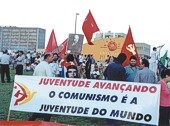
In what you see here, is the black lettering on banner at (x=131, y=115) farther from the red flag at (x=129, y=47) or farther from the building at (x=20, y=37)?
the building at (x=20, y=37)

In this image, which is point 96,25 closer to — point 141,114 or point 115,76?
point 115,76

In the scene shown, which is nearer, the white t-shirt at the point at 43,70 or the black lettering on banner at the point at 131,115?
the black lettering on banner at the point at 131,115

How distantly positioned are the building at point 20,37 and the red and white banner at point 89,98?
141410 millimetres

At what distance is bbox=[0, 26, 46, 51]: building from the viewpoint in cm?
15679

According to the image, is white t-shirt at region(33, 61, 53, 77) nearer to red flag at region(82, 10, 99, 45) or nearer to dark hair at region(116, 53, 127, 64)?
dark hair at region(116, 53, 127, 64)

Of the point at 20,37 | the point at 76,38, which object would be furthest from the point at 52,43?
the point at 20,37

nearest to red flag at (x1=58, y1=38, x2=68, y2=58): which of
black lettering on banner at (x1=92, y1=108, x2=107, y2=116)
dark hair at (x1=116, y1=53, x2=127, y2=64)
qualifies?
dark hair at (x1=116, y1=53, x2=127, y2=64)

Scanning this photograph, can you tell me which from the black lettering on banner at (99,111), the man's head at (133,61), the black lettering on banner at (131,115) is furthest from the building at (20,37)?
the black lettering on banner at (131,115)

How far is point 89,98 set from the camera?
35.5 ft

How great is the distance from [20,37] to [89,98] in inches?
6293

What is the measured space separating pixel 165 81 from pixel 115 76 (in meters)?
1.80

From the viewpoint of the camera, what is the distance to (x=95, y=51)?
73.4 meters

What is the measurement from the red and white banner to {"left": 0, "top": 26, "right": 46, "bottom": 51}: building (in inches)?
5567

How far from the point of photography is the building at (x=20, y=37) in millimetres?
156788
